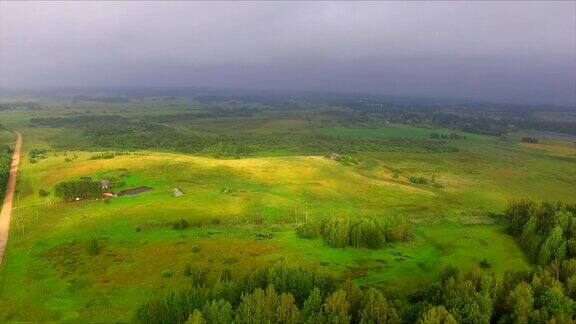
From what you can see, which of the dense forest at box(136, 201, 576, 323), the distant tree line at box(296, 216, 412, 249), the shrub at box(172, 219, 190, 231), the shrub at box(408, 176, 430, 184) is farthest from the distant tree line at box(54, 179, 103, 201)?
the shrub at box(408, 176, 430, 184)

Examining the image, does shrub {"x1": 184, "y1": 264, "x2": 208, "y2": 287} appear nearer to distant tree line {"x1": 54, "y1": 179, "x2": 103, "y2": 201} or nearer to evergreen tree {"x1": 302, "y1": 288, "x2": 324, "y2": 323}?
evergreen tree {"x1": 302, "y1": 288, "x2": 324, "y2": 323}

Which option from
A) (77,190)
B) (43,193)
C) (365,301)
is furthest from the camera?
(43,193)

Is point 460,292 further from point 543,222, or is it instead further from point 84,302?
point 84,302

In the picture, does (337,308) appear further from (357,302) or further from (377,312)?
(377,312)

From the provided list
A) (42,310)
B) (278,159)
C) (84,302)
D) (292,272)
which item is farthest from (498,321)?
(278,159)

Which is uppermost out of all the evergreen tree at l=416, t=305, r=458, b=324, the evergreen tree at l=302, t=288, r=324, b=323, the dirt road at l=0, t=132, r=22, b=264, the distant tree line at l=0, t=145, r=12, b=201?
the evergreen tree at l=416, t=305, r=458, b=324

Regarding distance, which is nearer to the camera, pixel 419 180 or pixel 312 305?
pixel 312 305

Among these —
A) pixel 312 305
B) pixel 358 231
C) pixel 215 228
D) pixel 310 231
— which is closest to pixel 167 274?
pixel 215 228
